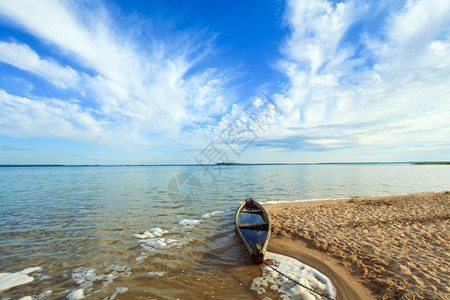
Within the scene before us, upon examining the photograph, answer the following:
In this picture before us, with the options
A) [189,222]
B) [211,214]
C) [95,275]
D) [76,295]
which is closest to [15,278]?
[95,275]

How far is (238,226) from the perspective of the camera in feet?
28.5

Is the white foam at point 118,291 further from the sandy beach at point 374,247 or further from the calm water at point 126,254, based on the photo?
the sandy beach at point 374,247

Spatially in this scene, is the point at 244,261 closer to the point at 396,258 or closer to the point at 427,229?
the point at 396,258

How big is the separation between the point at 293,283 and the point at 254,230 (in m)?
3.93

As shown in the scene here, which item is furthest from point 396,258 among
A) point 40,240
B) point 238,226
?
point 40,240

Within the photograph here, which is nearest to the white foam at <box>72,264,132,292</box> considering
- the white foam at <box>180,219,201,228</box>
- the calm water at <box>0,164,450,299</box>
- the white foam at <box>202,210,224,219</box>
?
the calm water at <box>0,164,450,299</box>

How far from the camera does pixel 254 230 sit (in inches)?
352

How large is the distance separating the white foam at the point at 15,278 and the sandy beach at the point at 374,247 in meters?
7.60

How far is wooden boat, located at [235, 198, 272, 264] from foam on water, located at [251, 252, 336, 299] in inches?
19.6

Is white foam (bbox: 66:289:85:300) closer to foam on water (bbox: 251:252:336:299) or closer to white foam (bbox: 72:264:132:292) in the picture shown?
white foam (bbox: 72:264:132:292)

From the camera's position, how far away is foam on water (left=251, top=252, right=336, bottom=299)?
4648 mm

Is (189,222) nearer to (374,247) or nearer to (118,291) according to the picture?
(118,291)

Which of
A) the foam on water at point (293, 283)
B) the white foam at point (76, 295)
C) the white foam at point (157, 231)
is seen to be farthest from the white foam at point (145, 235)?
the foam on water at point (293, 283)

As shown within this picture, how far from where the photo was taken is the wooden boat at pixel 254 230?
5929 mm
